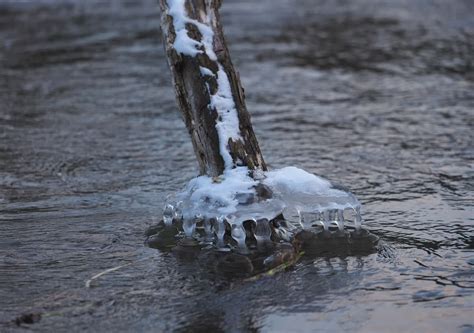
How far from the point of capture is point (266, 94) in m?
8.93

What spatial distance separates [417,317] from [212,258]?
1124 mm

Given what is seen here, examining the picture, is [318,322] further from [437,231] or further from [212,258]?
[437,231]

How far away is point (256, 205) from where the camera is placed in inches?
176

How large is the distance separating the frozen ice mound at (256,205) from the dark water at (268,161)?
256mm

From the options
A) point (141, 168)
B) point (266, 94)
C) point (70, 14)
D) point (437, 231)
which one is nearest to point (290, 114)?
point (266, 94)

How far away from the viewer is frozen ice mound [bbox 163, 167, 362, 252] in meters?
4.43

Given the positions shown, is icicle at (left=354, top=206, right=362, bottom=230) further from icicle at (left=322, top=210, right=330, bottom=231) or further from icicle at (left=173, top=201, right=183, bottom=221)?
icicle at (left=173, top=201, right=183, bottom=221)

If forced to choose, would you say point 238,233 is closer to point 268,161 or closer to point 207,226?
point 207,226

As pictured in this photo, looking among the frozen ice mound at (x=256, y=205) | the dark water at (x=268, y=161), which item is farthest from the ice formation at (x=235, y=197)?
the dark water at (x=268, y=161)

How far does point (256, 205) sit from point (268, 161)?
2049 mm

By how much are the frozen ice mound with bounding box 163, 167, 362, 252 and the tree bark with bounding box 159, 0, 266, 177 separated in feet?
0.34

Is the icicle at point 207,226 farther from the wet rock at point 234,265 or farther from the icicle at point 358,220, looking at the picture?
the icicle at point 358,220

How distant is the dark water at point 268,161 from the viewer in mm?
3834

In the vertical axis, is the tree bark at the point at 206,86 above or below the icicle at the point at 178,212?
above
